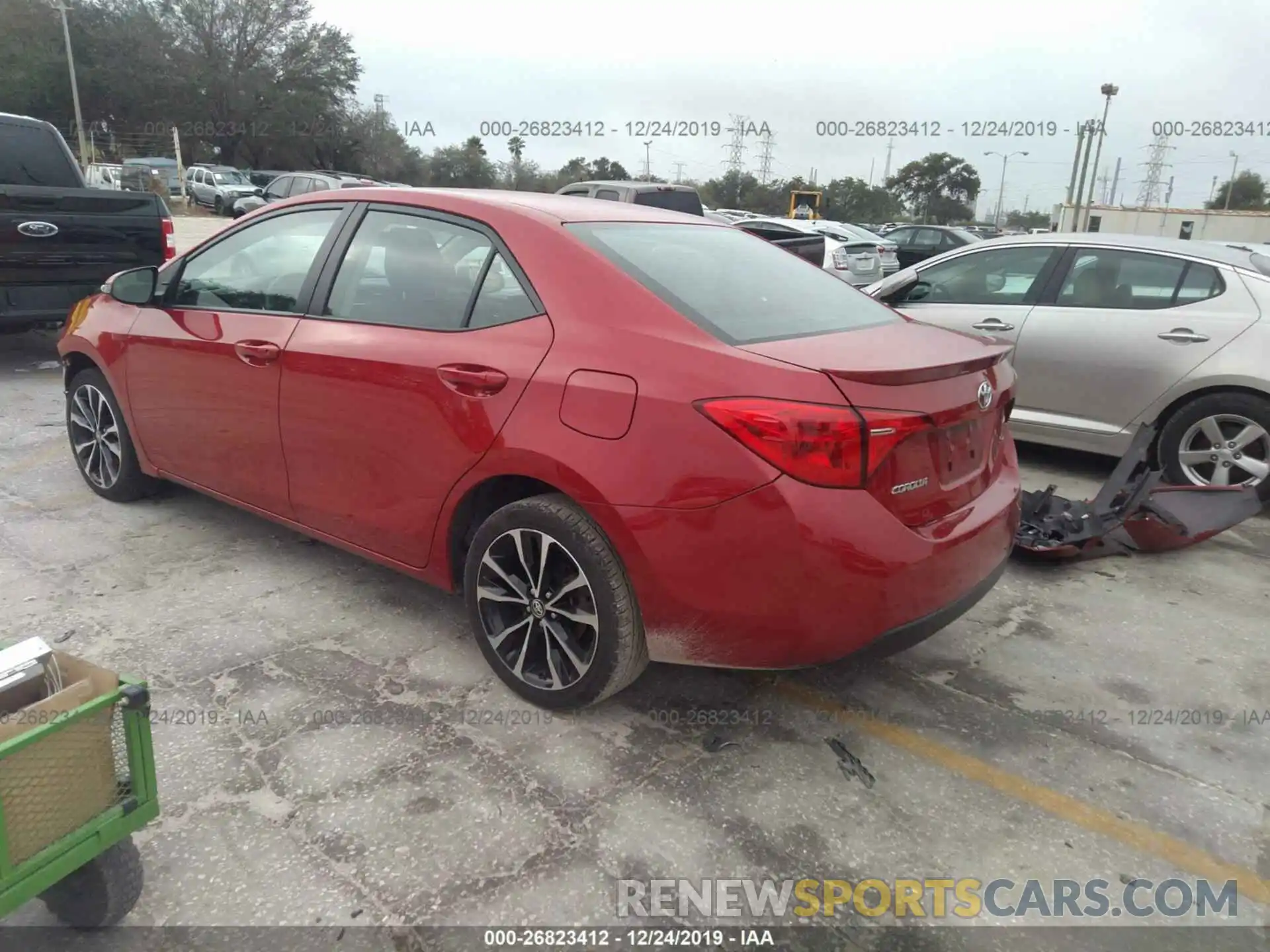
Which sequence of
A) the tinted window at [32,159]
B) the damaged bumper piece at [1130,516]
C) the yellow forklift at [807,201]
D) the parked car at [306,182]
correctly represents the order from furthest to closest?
the yellow forklift at [807,201] → the parked car at [306,182] → the tinted window at [32,159] → the damaged bumper piece at [1130,516]

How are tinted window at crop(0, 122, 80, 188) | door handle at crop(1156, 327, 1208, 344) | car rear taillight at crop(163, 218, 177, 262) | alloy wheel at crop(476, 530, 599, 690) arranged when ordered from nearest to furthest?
alloy wheel at crop(476, 530, 599, 690)
door handle at crop(1156, 327, 1208, 344)
tinted window at crop(0, 122, 80, 188)
car rear taillight at crop(163, 218, 177, 262)

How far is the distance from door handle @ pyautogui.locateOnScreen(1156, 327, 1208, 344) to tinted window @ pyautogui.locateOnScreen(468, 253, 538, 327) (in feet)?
13.7

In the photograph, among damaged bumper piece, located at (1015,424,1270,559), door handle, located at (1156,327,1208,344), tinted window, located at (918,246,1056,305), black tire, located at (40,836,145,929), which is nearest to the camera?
black tire, located at (40,836,145,929)

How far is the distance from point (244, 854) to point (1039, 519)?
3.78 m

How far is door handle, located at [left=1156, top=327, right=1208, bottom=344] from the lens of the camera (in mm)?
5043

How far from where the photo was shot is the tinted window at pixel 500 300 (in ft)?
9.11

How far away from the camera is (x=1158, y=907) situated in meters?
2.17

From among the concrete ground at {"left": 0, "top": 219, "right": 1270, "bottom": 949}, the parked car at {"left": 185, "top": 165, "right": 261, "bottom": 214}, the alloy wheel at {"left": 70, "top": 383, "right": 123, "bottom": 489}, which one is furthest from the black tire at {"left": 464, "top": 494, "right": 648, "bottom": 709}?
the parked car at {"left": 185, "top": 165, "right": 261, "bottom": 214}

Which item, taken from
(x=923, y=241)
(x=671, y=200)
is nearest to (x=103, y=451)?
(x=671, y=200)

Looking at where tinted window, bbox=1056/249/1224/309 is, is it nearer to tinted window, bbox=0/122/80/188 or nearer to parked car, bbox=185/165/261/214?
tinted window, bbox=0/122/80/188

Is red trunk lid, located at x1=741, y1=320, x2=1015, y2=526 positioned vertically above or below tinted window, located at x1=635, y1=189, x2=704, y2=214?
below

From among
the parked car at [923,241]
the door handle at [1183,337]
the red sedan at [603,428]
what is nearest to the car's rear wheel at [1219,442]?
the door handle at [1183,337]

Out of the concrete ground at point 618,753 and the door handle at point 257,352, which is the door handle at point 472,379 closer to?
the door handle at point 257,352

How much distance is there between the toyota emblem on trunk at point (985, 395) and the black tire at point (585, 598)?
1.20 meters
